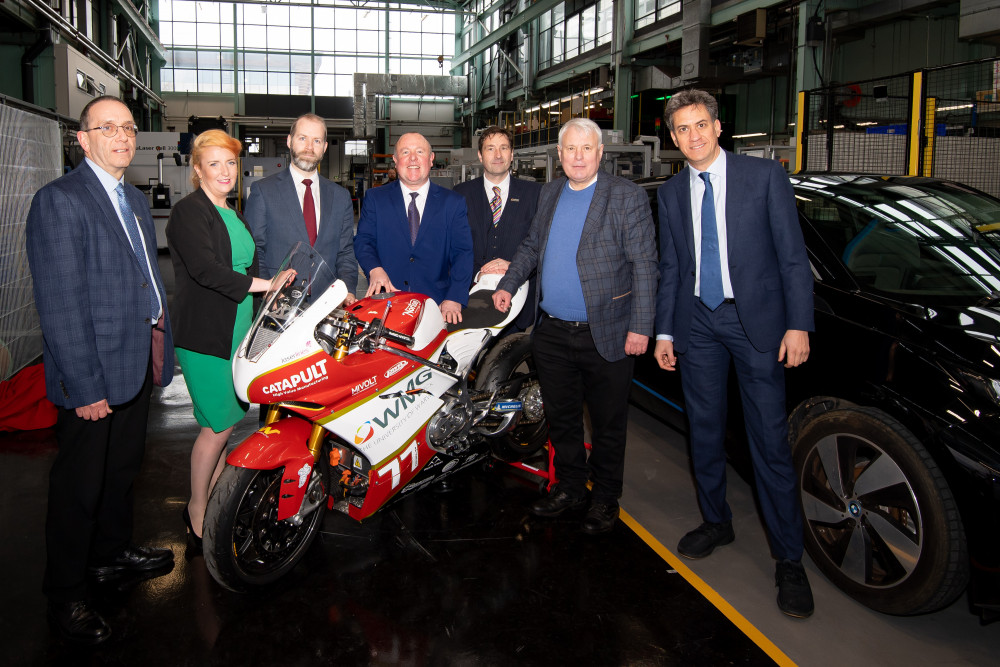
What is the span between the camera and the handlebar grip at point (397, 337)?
8.77 ft

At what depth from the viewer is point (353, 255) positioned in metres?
3.63

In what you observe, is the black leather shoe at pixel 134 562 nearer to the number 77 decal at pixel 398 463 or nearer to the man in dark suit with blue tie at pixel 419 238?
the number 77 decal at pixel 398 463

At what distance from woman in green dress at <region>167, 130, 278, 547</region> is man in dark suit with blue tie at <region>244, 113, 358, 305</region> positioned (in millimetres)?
308

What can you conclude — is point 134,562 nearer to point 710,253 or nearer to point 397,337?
point 397,337

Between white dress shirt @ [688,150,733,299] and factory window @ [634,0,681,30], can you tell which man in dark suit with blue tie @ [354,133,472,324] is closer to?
white dress shirt @ [688,150,733,299]

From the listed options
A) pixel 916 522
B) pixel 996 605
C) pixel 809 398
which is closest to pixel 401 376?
pixel 809 398

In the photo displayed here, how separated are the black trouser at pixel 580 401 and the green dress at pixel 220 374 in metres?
1.36

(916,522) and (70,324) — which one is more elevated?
(70,324)

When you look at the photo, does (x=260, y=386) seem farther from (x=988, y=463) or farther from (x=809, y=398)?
(x=988, y=463)

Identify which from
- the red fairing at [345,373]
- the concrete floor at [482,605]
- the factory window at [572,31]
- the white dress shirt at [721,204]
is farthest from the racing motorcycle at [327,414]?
the factory window at [572,31]

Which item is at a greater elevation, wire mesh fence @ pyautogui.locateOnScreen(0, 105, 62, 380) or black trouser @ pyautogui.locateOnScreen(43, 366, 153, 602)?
wire mesh fence @ pyautogui.locateOnScreen(0, 105, 62, 380)

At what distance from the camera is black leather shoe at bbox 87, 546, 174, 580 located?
110 inches

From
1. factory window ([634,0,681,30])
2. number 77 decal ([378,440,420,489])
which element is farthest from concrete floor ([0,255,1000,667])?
factory window ([634,0,681,30])

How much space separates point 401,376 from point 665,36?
16.0 m
